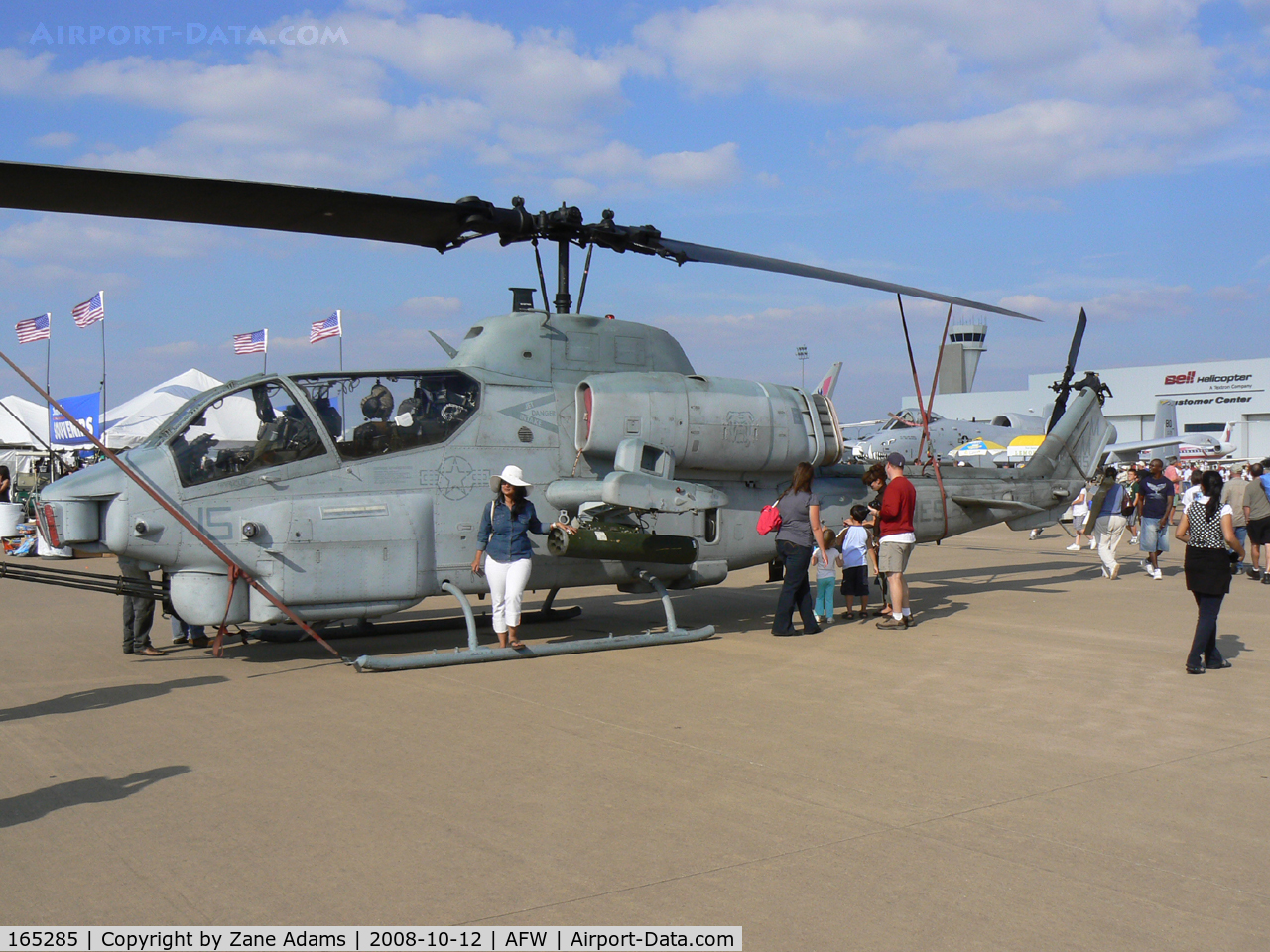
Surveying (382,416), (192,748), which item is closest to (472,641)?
(382,416)

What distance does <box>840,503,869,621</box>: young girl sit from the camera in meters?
10.2

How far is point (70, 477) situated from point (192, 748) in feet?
9.94

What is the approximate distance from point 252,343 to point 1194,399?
72467mm

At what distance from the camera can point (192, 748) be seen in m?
5.25

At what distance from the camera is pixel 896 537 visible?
31.1 feet

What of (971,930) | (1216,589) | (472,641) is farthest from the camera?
(472,641)

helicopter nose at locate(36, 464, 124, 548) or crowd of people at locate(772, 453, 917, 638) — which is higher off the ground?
helicopter nose at locate(36, 464, 124, 548)

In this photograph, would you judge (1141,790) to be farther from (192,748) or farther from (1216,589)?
(192,748)

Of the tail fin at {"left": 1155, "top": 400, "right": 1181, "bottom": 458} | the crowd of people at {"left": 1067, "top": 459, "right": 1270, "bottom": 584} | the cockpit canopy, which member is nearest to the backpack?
the cockpit canopy

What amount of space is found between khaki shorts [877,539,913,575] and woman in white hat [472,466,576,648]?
3.51 m

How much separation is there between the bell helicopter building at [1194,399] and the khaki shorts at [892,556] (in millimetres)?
65182

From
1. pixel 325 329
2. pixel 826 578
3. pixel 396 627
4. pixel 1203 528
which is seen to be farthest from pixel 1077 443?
pixel 325 329

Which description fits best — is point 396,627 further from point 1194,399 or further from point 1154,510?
point 1194,399

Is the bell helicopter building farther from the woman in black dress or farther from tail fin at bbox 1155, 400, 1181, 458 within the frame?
the woman in black dress
